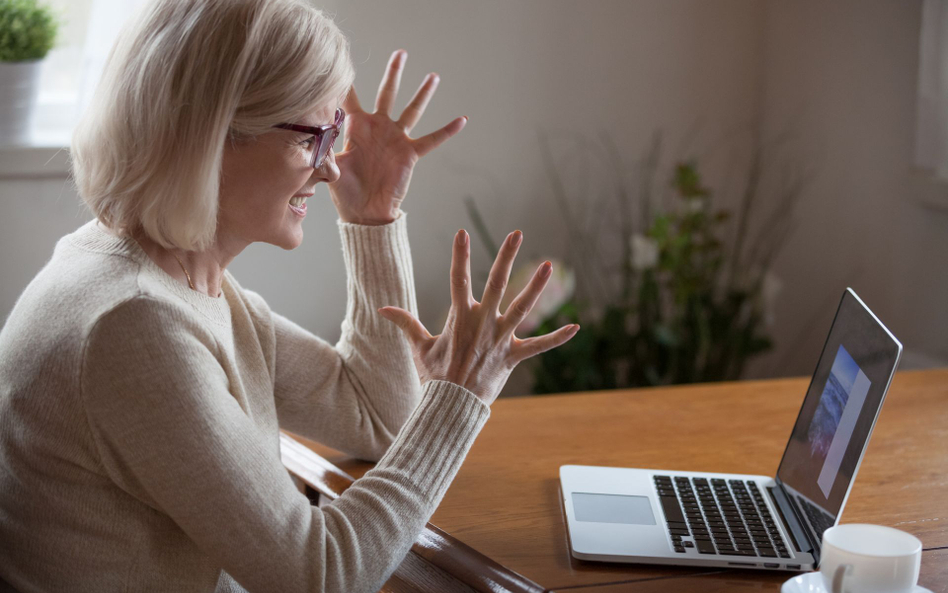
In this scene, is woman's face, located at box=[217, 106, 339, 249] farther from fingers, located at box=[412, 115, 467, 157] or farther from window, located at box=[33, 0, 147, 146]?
window, located at box=[33, 0, 147, 146]

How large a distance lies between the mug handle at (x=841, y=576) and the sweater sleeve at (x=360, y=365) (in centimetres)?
67

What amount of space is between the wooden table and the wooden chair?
0.05 feet

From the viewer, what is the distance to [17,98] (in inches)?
84.2

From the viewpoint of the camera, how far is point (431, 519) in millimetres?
1123

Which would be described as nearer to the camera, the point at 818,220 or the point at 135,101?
the point at 135,101

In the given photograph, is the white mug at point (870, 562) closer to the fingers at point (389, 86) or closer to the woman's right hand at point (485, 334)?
the woman's right hand at point (485, 334)

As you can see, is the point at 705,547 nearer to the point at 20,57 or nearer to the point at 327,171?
the point at 327,171

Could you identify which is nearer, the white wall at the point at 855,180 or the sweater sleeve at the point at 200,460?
the sweater sleeve at the point at 200,460

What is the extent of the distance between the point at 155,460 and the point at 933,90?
202 centimetres

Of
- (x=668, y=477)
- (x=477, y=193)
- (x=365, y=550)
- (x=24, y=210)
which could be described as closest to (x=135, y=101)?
(x=365, y=550)

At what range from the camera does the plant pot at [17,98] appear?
211 centimetres

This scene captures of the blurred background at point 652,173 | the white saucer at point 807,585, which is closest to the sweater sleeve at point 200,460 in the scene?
the white saucer at point 807,585

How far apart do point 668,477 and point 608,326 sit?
141 centimetres

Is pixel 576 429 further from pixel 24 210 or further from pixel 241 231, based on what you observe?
pixel 24 210
